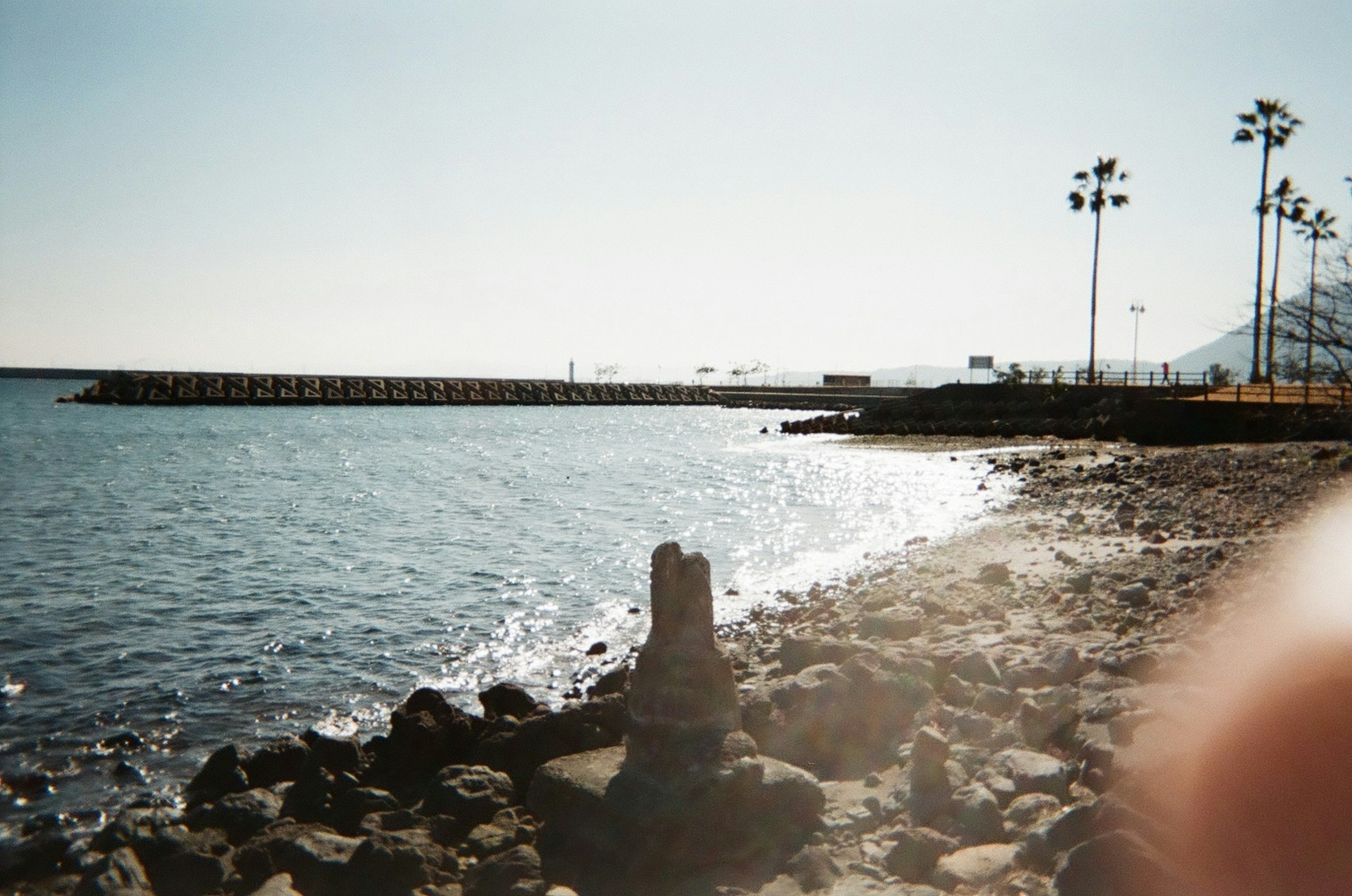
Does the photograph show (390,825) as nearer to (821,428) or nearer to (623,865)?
(623,865)

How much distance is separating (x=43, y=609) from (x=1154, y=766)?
21.1 m

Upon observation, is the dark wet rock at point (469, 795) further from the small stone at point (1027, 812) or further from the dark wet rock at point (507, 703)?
the small stone at point (1027, 812)

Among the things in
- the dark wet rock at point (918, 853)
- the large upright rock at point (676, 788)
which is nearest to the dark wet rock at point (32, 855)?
the large upright rock at point (676, 788)

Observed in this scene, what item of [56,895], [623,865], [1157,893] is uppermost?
[1157,893]

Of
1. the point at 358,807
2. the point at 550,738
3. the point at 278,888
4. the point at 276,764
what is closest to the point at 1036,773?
the point at 550,738

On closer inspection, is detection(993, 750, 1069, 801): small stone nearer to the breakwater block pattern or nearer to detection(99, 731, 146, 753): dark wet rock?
detection(99, 731, 146, 753): dark wet rock

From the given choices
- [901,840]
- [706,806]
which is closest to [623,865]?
[706,806]

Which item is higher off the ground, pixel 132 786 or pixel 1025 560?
pixel 1025 560

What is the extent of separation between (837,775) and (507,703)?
4.80 metres

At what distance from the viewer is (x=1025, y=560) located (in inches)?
763

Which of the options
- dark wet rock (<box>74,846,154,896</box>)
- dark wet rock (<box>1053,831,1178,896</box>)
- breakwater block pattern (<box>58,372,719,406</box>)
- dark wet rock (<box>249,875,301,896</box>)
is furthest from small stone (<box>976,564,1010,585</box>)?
breakwater block pattern (<box>58,372,719,406</box>)

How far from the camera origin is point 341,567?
81.8ft

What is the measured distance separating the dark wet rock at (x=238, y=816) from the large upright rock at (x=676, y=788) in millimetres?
3043

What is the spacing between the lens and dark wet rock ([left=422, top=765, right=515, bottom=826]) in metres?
8.95
